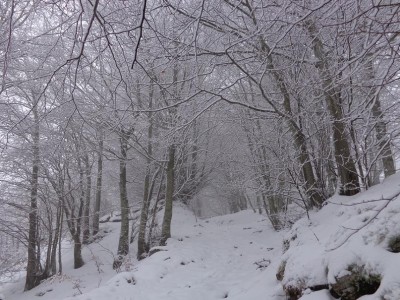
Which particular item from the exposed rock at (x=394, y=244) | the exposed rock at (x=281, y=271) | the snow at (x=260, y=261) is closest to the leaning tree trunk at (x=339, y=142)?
the snow at (x=260, y=261)

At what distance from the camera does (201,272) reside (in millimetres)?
7727

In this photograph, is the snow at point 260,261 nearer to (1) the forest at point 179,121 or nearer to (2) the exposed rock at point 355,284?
(2) the exposed rock at point 355,284

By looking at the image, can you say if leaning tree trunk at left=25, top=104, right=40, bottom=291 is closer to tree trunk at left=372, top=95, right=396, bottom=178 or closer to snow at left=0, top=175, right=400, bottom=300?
snow at left=0, top=175, right=400, bottom=300

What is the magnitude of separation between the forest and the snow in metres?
0.80

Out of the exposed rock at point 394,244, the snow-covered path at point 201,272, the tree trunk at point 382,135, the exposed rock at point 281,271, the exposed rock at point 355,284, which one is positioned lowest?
the snow-covered path at point 201,272

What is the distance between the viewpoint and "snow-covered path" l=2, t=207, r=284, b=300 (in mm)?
5805

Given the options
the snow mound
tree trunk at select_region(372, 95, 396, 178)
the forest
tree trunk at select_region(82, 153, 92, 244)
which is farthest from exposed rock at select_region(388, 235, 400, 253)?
tree trunk at select_region(82, 153, 92, 244)

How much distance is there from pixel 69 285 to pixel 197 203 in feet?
58.9

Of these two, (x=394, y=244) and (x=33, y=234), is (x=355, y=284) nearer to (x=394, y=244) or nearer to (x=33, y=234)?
(x=394, y=244)

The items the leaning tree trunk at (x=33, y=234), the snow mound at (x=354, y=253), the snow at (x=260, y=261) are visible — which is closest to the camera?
the snow mound at (x=354, y=253)

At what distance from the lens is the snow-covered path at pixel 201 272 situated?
5.80 m

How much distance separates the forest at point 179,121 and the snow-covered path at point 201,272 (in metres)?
1.08

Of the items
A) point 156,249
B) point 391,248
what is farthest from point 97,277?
point 391,248

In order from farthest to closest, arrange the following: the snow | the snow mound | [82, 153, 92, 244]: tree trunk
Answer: [82, 153, 92, 244]: tree trunk
the snow
the snow mound
